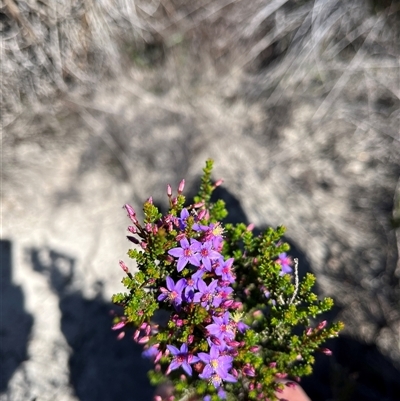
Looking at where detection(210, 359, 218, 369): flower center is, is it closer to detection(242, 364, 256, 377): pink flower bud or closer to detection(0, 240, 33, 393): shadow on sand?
detection(242, 364, 256, 377): pink flower bud

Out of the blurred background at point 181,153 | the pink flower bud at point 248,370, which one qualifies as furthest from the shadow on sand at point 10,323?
the pink flower bud at point 248,370

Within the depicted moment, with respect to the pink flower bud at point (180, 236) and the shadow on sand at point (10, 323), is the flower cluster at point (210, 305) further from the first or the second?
the shadow on sand at point (10, 323)

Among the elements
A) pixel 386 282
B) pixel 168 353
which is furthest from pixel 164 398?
pixel 386 282

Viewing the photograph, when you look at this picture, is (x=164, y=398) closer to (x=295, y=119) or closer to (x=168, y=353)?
(x=168, y=353)

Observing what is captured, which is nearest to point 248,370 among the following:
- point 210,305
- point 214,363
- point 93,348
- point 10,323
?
point 214,363

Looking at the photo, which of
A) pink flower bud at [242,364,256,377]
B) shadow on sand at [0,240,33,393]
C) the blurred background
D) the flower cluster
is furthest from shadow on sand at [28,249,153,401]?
pink flower bud at [242,364,256,377]
